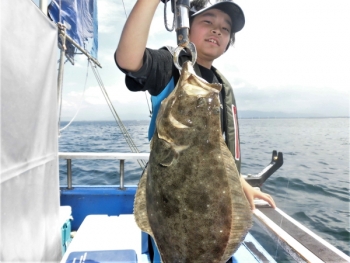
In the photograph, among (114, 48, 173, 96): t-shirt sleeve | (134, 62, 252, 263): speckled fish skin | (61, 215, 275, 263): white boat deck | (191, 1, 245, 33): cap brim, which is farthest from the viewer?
(61, 215, 275, 263): white boat deck

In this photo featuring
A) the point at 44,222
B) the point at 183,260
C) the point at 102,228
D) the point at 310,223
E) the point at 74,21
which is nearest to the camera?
the point at 183,260

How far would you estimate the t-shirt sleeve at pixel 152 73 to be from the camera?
5.80ft

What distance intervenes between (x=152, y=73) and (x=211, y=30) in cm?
73

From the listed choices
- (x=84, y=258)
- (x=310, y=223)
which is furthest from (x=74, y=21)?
(x=310, y=223)

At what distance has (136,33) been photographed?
160cm

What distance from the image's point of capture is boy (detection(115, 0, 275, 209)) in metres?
1.60

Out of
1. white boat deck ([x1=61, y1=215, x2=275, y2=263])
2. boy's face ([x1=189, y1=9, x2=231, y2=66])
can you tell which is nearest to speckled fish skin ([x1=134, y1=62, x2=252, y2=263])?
boy's face ([x1=189, y1=9, x2=231, y2=66])

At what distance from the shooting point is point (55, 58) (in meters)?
2.87

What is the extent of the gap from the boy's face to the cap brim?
0.04m

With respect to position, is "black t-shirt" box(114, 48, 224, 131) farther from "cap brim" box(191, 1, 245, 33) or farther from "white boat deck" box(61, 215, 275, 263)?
"white boat deck" box(61, 215, 275, 263)

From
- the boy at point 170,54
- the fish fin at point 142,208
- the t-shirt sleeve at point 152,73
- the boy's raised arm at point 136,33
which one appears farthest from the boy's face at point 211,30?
the fish fin at point 142,208

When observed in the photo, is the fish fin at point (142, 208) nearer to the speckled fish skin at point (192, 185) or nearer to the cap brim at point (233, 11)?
the speckled fish skin at point (192, 185)

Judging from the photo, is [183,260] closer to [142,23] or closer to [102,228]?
[142,23]

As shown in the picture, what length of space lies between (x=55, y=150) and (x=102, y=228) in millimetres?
1393
